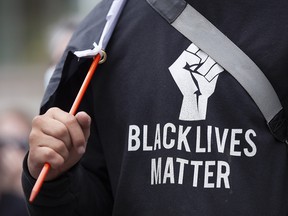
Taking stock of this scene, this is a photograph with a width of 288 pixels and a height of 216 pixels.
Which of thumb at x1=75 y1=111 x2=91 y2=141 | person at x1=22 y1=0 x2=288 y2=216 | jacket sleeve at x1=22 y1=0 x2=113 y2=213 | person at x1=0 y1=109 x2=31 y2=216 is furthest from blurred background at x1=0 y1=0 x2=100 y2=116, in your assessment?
thumb at x1=75 y1=111 x2=91 y2=141

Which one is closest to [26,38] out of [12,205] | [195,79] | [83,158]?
[12,205]

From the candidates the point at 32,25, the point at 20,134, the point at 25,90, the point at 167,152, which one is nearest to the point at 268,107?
the point at 167,152

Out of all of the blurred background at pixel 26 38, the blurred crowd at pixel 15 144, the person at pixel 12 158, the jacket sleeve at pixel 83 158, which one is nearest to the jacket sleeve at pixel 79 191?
the jacket sleeve at pixel 83 158

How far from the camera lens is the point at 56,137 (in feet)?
8.27

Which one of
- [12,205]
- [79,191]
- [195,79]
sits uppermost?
[12,205]

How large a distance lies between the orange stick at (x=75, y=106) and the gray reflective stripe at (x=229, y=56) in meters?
0.23

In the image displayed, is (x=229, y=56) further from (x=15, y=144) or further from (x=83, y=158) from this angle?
(x=15, y=144)

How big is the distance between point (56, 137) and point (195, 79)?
1.28ft

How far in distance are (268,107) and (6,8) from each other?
1724 centimetres

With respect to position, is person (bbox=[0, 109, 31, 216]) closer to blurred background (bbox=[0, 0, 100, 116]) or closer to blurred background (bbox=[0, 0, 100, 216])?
blurred background (bbox=[0, 0, 100, 216])

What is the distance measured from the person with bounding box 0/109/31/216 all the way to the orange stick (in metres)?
3.58

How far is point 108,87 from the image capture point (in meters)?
2.78

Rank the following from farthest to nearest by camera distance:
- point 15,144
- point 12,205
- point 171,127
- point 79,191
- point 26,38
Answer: point 26,38 < point 15,144 < point 12,205 < point 79,191 < point 171,127

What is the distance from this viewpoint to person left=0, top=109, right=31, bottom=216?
638 cm
